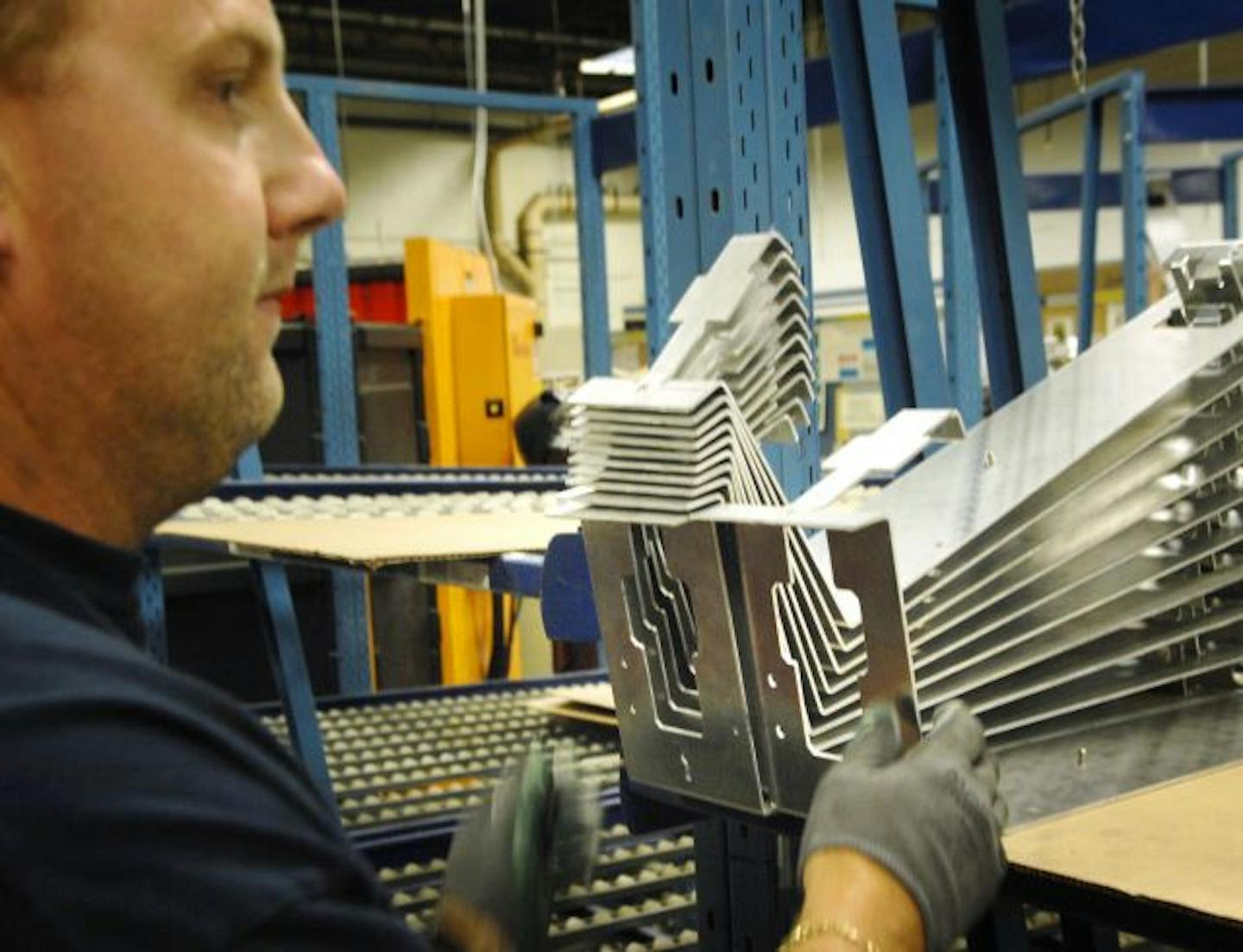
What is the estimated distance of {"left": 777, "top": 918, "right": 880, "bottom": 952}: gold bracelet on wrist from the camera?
2.66ft

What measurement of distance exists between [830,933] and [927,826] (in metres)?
0.09

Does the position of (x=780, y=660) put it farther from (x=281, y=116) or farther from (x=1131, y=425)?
(x=281, y=116)

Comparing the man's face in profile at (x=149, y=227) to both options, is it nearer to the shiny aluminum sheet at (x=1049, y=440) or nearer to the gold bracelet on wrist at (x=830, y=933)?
the gold bracelet on wrist at (x=830, y=933)

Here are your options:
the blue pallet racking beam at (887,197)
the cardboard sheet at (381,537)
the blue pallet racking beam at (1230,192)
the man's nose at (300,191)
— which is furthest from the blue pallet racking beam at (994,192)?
the blue pallet racking beam at (1230,192)

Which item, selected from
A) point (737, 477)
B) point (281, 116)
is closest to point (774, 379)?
point (737, 477)

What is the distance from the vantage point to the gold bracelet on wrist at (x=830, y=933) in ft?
2.66

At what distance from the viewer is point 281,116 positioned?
76 cm

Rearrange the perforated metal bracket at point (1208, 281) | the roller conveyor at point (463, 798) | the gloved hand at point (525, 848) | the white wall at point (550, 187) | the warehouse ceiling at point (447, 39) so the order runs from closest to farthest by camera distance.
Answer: the gloved hand at point (525, 848) → the perforated metal bracket at point (1208, 281) → the roller conveyor at point (463, 798) → the warehouse ceiling at point (447, 39) → the white wall at point (550, 187)

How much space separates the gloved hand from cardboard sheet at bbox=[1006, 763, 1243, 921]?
350mm

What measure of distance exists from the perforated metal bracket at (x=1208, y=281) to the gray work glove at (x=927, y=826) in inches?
22.8

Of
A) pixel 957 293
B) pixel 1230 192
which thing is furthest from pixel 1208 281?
pixel 1230 192

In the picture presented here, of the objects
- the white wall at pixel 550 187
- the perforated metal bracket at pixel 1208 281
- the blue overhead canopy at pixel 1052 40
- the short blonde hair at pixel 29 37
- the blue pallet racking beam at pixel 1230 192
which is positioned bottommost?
the perforated metal bracket at pixel 1208 281

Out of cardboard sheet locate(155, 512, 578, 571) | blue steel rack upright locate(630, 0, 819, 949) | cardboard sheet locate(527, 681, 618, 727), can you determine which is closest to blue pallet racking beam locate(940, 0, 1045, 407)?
blue steel rack upright locate(630, 0, 819, 949)

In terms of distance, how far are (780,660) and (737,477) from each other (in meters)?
0.14
